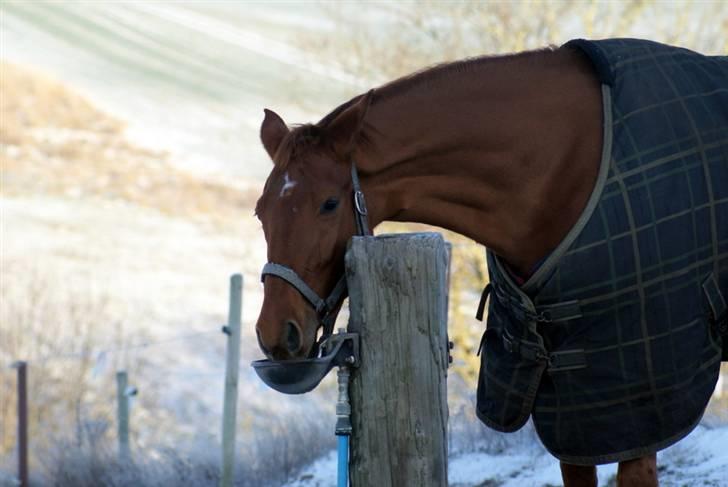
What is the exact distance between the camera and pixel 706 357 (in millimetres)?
3512

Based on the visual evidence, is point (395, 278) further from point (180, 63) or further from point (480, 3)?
point (180, 63)

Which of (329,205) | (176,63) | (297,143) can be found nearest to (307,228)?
(329,205)

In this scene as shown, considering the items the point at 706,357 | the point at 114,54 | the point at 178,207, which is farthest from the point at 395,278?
the point at 114,54

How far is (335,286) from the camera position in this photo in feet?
10.9

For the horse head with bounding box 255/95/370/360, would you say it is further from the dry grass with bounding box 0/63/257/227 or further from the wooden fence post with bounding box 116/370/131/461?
the dry grass with bounding box 0/63/257/227

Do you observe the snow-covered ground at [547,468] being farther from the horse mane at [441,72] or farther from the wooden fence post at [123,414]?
the wooden fence post at [123,414]

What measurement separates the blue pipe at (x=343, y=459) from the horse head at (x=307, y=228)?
243 mm

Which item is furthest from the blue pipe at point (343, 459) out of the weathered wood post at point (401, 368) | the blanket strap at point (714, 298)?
the blanket strap at point (714, 298)

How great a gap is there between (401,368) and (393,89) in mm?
821

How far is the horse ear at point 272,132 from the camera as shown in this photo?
3510mm

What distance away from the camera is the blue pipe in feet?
10.6

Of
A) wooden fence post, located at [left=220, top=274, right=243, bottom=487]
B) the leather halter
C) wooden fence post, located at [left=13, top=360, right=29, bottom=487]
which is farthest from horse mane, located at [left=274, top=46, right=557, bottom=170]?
wooden fence post, located at [left=13, top=360, right=29, bottom=487]

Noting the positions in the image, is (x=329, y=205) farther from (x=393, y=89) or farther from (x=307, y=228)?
(x=393, y=89)

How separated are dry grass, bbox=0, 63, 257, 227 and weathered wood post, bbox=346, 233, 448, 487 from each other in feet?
101
